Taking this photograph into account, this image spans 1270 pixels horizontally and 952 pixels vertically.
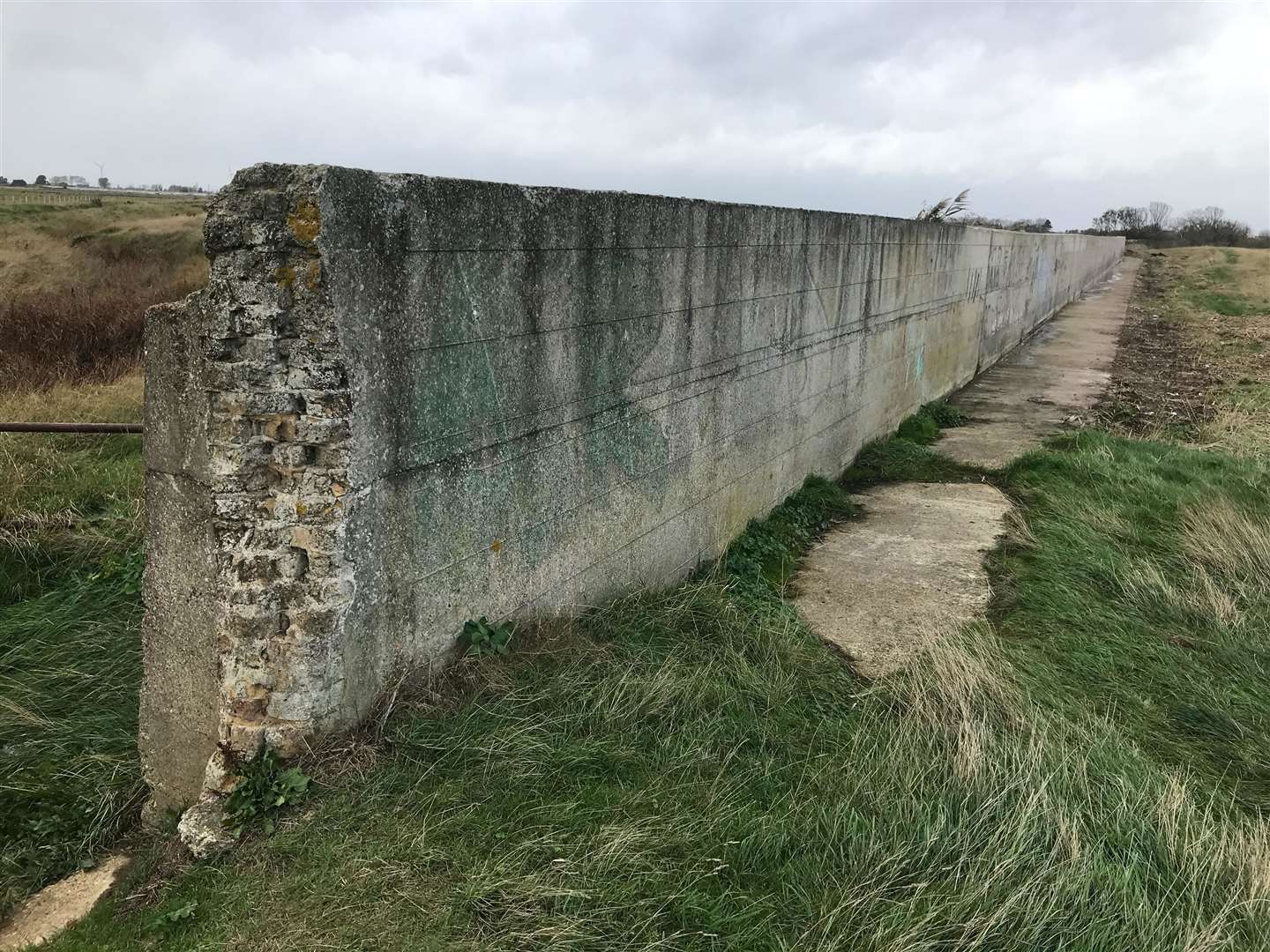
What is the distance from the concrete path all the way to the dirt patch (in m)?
0.70

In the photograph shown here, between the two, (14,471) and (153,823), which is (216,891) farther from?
(14,471)

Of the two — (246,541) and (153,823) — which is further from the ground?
(246,541)

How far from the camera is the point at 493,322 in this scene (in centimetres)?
328

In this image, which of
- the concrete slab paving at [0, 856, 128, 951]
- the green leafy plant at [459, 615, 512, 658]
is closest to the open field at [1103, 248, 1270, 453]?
the green leafy plant at [459, 615, 512, 658]

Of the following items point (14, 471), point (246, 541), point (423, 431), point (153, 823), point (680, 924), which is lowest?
point (153, 823)

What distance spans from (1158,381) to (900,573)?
10835mm

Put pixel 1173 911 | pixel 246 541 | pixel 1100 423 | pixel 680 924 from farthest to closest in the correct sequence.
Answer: pixel 1100 423 → pixel 246 541 → pixel 1173 911 → pixel 680 924

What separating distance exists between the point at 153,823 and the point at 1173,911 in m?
3.22

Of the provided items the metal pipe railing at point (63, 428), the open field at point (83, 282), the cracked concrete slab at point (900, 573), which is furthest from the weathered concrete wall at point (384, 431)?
the open field at point (83, 282)

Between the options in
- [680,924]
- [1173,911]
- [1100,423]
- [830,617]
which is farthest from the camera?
[1100,423]

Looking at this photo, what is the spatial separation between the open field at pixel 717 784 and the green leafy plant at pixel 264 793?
2.5 inches

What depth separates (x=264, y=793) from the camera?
2711 mm

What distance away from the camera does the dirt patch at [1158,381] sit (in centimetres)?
1049

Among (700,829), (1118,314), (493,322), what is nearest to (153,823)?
(700,829)
